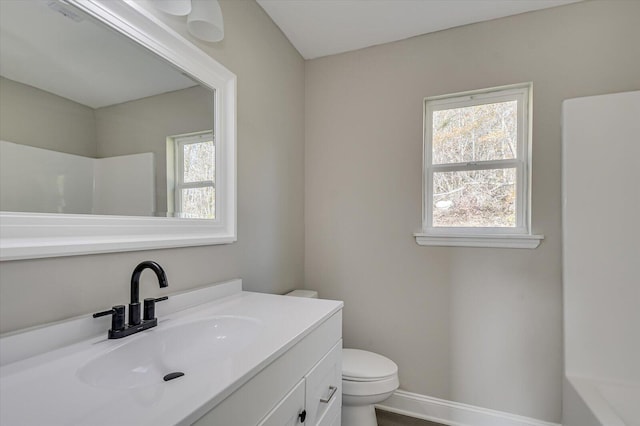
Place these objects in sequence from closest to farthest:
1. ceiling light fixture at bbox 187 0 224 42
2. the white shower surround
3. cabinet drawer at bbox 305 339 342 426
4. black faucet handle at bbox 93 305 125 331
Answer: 1. black faucet handle at bbox 93 305 125 331
2. cabinet drawer at bbox 305 339 342 426
3. ceiling light fixture at bbox 187 0 224 42
4. the white shower surround

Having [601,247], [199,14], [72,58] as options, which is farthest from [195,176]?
[601,247]

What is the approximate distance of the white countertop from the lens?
1.70ft

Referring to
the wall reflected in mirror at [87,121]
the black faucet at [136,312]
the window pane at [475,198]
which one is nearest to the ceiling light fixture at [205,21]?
the wall reflected in mirror at [87,121]

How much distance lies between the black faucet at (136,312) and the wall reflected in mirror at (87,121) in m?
0.22

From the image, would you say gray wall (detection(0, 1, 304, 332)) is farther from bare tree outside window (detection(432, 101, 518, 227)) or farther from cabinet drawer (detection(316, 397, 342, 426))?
bare tree outside window (detection(432, 101, 518, 227))

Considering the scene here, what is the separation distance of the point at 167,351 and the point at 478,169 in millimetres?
1933

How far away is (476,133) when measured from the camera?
1.96 m

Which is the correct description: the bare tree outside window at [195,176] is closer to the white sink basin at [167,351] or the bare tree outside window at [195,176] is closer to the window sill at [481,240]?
the white sink basin at [167,351]

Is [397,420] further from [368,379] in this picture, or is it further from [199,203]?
[199,203]

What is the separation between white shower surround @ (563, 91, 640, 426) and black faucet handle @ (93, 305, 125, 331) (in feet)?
6.45

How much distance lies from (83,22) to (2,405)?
3.27 ft

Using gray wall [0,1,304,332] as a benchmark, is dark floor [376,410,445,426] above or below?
below

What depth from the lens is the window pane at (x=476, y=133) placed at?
6.15ft

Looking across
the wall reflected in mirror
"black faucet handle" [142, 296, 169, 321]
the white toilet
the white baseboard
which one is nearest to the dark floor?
the white baseboard
